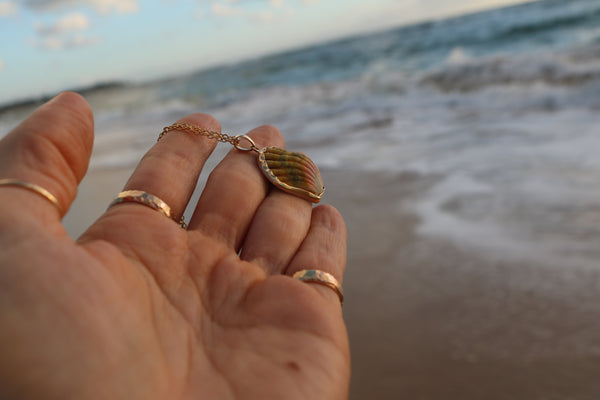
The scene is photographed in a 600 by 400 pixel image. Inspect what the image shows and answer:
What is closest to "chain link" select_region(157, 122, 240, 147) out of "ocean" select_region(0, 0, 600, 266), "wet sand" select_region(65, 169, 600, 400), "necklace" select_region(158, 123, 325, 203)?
"necklace" select_region(158, 123, 325, 203)

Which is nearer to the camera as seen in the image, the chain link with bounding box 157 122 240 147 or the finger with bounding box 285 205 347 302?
the finger with bounding box 285 205 347 302

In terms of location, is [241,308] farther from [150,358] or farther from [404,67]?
[404,67]

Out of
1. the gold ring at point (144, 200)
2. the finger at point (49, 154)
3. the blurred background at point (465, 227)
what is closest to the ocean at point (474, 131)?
the blurred background at point (465, 227)

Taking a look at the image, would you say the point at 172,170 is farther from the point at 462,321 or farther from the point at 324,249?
→ the point at 462,321

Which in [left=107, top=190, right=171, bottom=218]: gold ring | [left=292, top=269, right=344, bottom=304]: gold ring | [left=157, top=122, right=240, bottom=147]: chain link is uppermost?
[left=157, top=122, right=240, bottom=147]: chain link

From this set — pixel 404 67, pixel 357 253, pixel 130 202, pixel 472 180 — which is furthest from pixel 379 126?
pixel 404 67

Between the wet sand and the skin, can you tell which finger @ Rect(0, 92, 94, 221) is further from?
the wet sand
